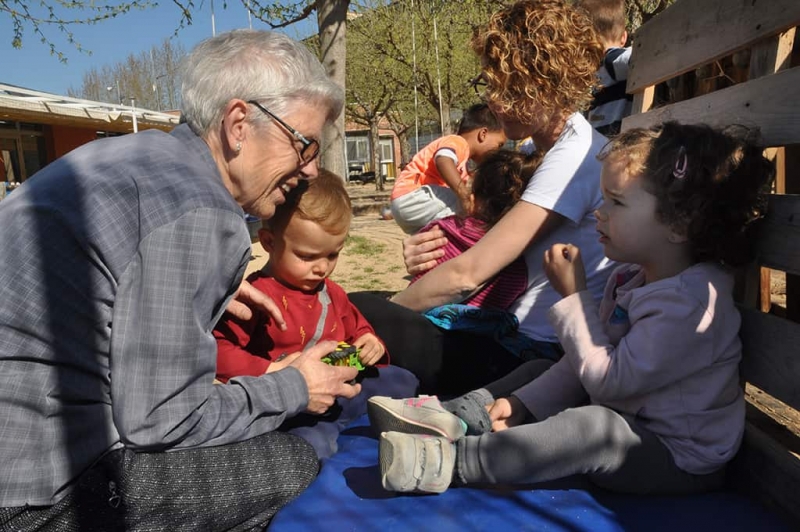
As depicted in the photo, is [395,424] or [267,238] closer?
[395,424]

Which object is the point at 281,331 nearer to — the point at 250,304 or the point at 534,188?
the point at 250,304

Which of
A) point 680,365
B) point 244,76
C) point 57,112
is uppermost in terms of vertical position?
point 57,112

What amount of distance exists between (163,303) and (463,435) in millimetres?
1076

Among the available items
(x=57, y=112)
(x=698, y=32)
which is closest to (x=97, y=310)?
(x=698, y=32)

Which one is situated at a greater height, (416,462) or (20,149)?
(20,149)

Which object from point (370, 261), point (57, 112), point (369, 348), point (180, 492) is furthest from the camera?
point (57, 112)

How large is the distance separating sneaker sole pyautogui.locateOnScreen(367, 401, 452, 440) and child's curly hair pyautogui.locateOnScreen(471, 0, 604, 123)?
130 centimetres

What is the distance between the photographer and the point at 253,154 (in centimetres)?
189

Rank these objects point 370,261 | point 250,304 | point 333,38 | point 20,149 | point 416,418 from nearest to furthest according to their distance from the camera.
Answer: point 416,418 → point 250,304 → point 333,38 → point 370,261 → point 20,149

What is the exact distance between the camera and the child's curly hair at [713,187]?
1949 millimetres

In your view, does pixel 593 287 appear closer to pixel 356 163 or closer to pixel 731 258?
pixel 731 258

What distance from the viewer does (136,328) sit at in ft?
4.97

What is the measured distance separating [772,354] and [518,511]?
0.89 m

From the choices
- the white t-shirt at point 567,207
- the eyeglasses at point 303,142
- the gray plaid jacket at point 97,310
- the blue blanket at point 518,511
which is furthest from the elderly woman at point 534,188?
the gray plaid jacket at point 97,310
